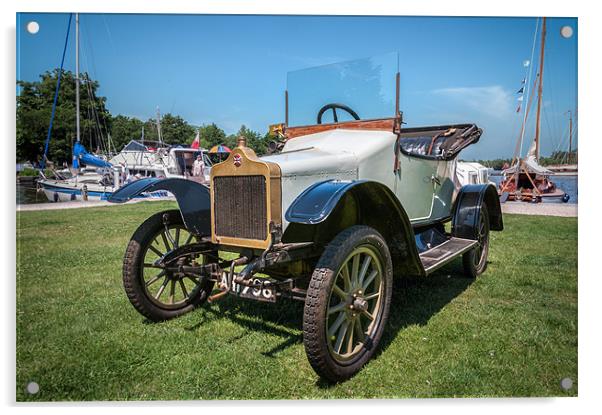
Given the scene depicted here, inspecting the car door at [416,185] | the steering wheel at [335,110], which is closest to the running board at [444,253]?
the car door at [416,185]

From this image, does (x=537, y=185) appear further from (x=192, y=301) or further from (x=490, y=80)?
(x=192, y=301)

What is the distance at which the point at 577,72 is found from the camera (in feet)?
8.43

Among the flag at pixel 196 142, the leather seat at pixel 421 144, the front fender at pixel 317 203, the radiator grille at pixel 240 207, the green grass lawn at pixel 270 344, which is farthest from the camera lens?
the flag at pixel 196 142

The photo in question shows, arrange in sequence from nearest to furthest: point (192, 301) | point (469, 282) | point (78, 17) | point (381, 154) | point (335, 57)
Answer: point (78, 17), point (335, 57), point (381, 154), point (192, 301), point (469, 282)

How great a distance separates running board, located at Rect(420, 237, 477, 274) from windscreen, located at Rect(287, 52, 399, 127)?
1255 millimetres

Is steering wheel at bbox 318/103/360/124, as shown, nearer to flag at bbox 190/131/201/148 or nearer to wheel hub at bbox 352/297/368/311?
wheel hub at bbox 352/297/368/311

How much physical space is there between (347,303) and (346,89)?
1922 millimetres

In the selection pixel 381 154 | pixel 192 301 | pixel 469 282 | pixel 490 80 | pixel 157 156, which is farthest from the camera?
pixel 157 156

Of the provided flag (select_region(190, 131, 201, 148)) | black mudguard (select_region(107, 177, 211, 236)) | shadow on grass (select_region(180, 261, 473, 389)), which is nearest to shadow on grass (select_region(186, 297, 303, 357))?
shadow on grass (select_region(180, 261, 473, 389))

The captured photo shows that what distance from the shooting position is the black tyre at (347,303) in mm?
2207

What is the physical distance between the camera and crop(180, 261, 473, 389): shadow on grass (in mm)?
3123

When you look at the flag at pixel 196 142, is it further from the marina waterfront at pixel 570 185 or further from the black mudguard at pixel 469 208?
the marina waterfront at pixel 570 185

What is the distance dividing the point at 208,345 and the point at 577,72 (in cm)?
302

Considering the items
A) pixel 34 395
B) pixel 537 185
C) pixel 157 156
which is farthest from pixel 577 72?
pixel 157 156
